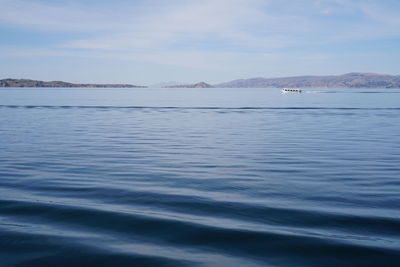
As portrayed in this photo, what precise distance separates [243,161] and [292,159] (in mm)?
2377

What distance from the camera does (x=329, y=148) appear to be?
22.1m

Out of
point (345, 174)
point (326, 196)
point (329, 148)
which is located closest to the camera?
point (326, 196)

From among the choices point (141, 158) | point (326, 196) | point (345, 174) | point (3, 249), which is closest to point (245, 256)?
point (3, 249)

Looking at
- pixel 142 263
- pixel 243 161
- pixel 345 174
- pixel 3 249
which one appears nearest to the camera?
pixel 142 263

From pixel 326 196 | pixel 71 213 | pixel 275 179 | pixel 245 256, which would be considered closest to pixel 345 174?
pixel 275 179

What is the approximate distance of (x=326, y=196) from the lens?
36.8 ft

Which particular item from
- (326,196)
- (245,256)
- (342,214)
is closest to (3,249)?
(245,256)

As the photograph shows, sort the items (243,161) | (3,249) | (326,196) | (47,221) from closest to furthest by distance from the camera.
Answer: (3,249), (47,221), (326,196), (243,161)

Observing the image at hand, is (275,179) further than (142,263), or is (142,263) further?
(275,179)

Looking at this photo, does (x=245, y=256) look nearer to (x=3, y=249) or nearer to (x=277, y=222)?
(x=277, y=222)

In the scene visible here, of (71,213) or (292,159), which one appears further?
(292,159)

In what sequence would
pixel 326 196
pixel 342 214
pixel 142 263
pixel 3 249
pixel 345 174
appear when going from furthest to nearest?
1. pixel 345 174
2. pixel 326 196
3. pixel 342 214
4. pixel 3 249
5. pixel 142 263

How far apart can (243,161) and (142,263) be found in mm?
11620

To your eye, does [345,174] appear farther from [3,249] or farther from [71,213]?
[3,249]
